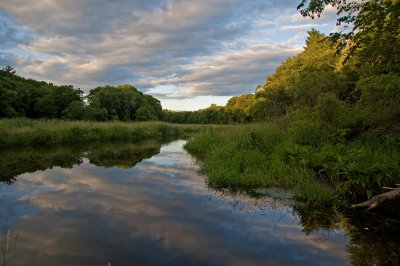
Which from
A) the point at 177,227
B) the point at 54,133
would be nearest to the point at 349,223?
the point at 177,227

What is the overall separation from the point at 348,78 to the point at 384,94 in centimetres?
1469

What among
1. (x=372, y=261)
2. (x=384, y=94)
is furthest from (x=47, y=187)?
(x=384, y=94)

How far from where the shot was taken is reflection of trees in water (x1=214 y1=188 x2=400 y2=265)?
12.2ft

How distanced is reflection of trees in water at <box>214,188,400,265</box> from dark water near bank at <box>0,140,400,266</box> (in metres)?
0.02

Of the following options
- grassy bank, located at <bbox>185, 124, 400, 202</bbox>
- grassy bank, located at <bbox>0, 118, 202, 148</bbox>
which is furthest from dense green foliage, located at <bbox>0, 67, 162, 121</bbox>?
grassy bank, located at <bbox>185, 124, 400, 202</bbox>

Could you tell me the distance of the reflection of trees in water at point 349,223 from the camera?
3.73 meters

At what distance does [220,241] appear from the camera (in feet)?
14.1

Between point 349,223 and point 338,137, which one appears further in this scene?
point 338,137

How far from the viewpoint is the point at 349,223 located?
4.85 metres

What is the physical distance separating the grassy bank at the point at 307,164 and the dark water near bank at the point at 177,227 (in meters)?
0.71

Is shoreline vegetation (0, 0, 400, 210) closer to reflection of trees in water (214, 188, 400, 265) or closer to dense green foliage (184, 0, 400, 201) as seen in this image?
dense green foliage (184, 0, 400, 201)

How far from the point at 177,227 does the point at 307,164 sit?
491cm

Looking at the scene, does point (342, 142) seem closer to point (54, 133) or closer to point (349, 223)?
point (349, 223)

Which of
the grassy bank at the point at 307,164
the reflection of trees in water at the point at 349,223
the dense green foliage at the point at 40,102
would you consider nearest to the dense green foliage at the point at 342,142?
the grassy bank at the point at 307,164
